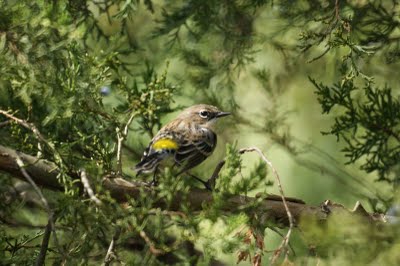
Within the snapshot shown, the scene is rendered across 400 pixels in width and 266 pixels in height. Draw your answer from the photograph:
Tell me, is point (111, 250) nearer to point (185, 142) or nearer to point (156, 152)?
point (156, 152)

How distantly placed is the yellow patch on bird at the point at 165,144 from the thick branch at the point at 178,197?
1.97 ft

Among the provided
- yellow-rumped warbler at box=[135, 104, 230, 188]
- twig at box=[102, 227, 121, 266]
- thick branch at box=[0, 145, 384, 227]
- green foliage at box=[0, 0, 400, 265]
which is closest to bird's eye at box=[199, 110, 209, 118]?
yellow-rumped warbler at box=[135, 104, 230, 188]

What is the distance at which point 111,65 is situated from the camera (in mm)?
4855

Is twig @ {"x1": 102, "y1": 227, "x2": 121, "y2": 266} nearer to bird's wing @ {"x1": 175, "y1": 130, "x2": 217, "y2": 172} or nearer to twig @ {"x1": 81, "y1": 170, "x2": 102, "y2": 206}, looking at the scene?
twig @ {"x1": 81, "y1": 170, "x2": 102, "y2": 206}

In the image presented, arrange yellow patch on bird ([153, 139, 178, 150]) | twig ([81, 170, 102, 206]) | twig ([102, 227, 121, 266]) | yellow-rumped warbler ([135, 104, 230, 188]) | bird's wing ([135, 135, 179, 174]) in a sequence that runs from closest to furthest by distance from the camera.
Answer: twig ([81, 170, 102, 206]) < twig ([102, 227, 121, 266]) < bird's wing ([135, 135, 179, 174]) < yellow-rumped warbler ([135, 104, 230, 188]) < yellow patch on bird ([153, 139, 178, 150])

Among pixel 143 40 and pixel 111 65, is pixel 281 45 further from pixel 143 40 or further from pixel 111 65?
pixel 111 65

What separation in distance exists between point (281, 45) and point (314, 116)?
6.42 feet

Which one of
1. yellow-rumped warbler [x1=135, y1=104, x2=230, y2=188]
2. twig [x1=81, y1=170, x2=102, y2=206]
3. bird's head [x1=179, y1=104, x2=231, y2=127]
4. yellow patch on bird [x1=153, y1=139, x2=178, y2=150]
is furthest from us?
bird's head [x1=179, y1=104, x2=231, y2=127]

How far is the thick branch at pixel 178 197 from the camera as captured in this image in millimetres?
4113

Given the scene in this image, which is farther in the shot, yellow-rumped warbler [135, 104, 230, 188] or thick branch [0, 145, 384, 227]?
yellow-rumped warbler [135, 104, 230, 188]

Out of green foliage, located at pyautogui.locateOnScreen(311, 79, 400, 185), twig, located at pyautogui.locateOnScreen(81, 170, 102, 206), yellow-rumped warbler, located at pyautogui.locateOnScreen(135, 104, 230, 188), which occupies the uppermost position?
twig, located at pyautogui.locateOnScreen(81, 170, 102, 206)

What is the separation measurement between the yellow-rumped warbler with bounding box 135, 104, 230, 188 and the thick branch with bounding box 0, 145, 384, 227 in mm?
266

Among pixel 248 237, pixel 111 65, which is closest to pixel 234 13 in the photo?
pixel 111 65

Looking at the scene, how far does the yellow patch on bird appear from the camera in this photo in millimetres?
5023
